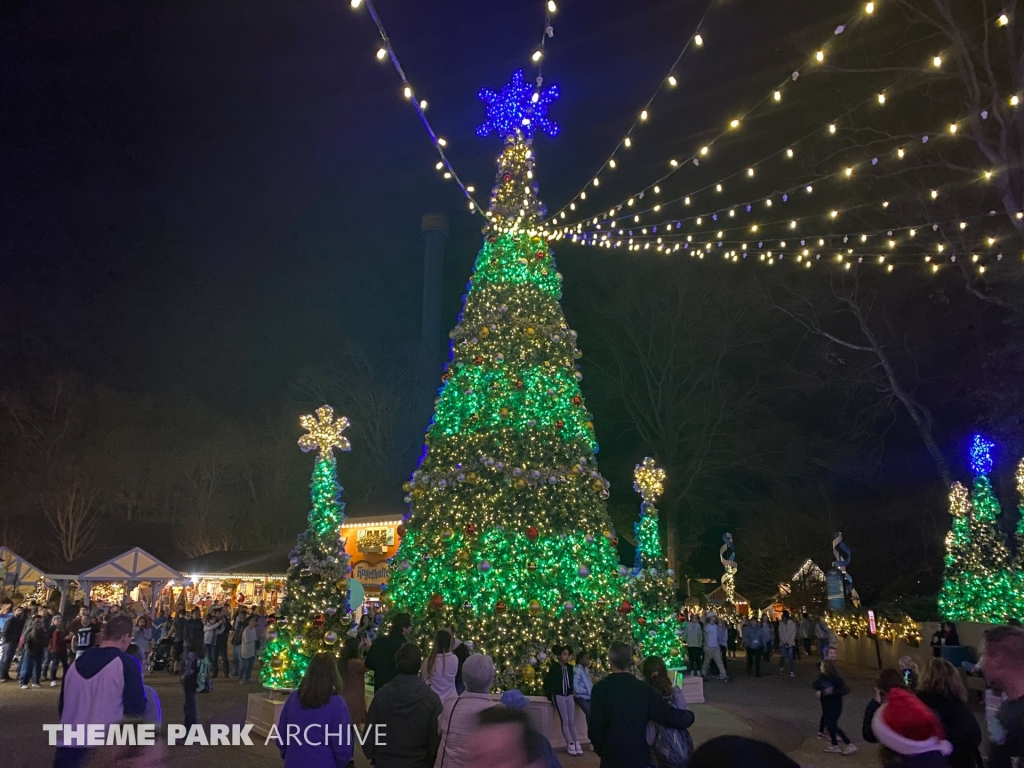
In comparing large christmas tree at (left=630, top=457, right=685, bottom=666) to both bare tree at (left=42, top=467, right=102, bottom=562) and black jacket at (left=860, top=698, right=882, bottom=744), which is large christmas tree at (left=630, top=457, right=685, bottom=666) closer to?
black jacket at (left=860, top=698, right=882, bottom=744)

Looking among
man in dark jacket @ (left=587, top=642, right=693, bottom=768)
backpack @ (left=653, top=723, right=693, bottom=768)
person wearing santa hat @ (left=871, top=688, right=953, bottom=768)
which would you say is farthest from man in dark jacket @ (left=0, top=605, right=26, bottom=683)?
person wearing santa hat @ (left=871, top=688, right=953, bottom=768)

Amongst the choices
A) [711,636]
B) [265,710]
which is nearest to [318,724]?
[265,710]

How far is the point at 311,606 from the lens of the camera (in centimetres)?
966

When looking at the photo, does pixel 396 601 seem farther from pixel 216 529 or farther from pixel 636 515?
pixel 216 529

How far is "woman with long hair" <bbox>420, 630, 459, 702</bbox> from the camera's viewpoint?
682cm

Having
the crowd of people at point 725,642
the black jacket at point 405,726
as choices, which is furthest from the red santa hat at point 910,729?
the crowd of people at point 725,642

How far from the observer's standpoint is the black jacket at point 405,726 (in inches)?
158

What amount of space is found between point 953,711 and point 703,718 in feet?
23.6

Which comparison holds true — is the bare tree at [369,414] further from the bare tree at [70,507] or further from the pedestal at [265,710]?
the pedestal at [265,710]

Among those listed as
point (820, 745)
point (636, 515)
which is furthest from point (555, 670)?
point (636, 515)

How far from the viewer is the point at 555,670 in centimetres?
821

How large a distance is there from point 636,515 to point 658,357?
6000 millimetres

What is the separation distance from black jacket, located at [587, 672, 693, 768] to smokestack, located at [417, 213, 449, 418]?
26659 millimetres

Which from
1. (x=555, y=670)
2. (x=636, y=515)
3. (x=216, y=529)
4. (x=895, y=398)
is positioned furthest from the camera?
(x=216, y=529)
